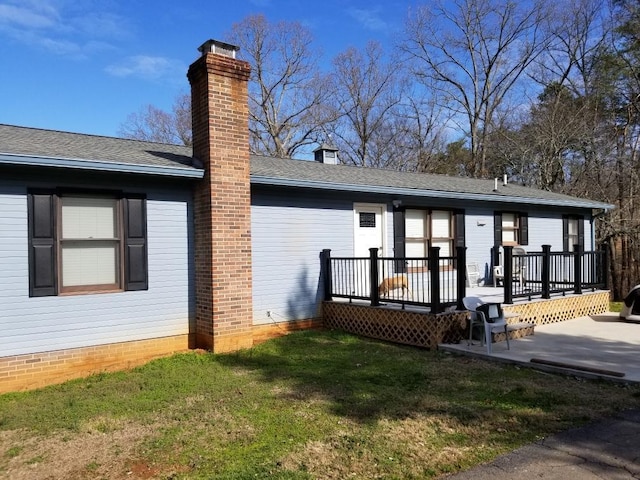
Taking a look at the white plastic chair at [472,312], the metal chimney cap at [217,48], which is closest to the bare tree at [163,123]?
the metal chimney cap at [217,48]

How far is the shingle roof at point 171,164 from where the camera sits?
6105mm

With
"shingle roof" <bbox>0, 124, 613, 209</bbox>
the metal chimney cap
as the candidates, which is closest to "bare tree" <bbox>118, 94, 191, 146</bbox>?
"shingle roof" <bbox>0, 124, 613, 209</bbox>

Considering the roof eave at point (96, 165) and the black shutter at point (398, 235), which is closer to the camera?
the roof eave at point (96, 165)

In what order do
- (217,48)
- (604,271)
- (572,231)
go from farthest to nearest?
(572,231) < (604,271) < (217,48)

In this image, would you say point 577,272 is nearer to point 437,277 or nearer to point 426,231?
point 426,231

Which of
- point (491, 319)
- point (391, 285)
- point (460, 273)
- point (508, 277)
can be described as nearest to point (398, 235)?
point (391, 285)

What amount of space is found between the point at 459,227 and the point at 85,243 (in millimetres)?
7822

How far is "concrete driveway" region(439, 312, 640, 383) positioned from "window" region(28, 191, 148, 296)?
464 cm

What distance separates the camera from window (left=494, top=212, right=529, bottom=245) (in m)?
12.4

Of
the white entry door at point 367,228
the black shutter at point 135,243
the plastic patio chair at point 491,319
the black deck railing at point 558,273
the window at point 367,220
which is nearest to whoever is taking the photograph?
the black shutter at point 135,243

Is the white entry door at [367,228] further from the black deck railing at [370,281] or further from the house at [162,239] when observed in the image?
the black deck railing at [370,281]

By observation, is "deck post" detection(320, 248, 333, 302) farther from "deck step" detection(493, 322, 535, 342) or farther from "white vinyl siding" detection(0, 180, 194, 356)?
"deck step" detection(493, 322, 535, 342)

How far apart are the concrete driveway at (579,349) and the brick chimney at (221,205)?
315 centimetres

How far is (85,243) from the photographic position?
6461 mm
